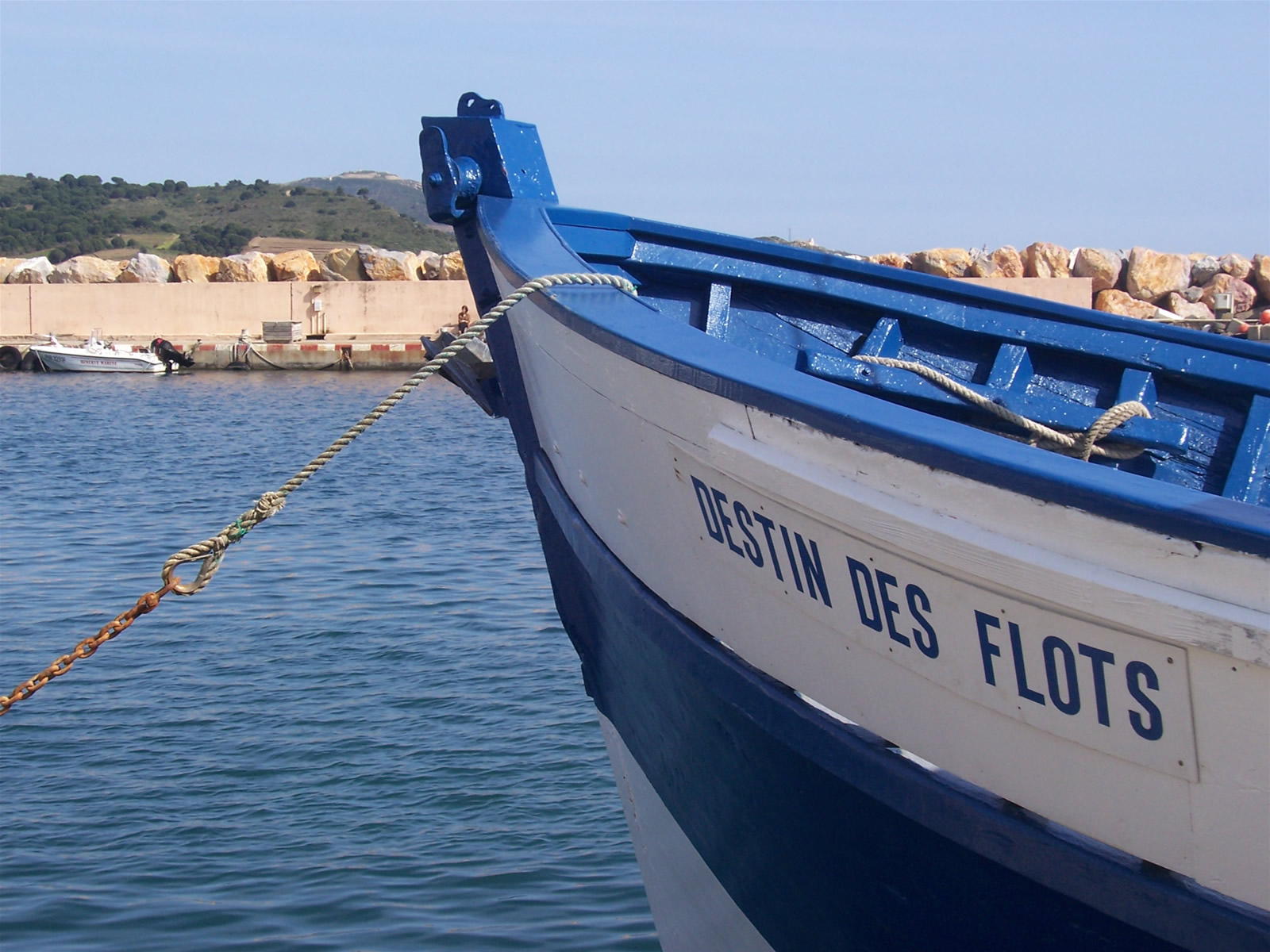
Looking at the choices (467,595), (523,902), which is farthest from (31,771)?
(467,595)

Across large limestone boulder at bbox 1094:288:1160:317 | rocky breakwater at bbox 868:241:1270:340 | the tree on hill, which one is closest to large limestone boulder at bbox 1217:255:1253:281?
rocky breakwater at bbox 868:241:1270:340

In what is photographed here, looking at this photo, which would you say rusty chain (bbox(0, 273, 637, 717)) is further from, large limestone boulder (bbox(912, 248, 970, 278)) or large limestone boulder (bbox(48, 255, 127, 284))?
large limestone boulder (bbox(48, 255, 127, 284))

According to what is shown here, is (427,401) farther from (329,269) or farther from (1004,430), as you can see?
(1004,430)

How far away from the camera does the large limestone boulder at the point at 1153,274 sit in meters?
38.3

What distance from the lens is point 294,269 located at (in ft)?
148

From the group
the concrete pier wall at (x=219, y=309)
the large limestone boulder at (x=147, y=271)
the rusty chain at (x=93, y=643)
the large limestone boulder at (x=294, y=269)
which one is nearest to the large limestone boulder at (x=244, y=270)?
the large limestone boulder at (x=294, y=269)

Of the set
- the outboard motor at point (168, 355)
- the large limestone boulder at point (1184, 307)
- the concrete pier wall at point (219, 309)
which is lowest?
the large limestone boulder at point (1184, 307)

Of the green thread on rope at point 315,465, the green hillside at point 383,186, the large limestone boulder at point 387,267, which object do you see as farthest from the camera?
the green hillside at point 383,186

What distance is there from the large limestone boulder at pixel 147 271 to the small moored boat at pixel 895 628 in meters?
45.8

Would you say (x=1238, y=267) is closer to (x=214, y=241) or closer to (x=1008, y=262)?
(x=1008, y=262)

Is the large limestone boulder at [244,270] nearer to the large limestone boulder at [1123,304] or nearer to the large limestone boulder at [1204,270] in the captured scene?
the large limestone boulder at [1123,304]

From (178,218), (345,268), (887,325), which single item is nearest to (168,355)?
(345,268)

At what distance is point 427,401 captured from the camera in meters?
33.0

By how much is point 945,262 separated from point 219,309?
24347 mm
